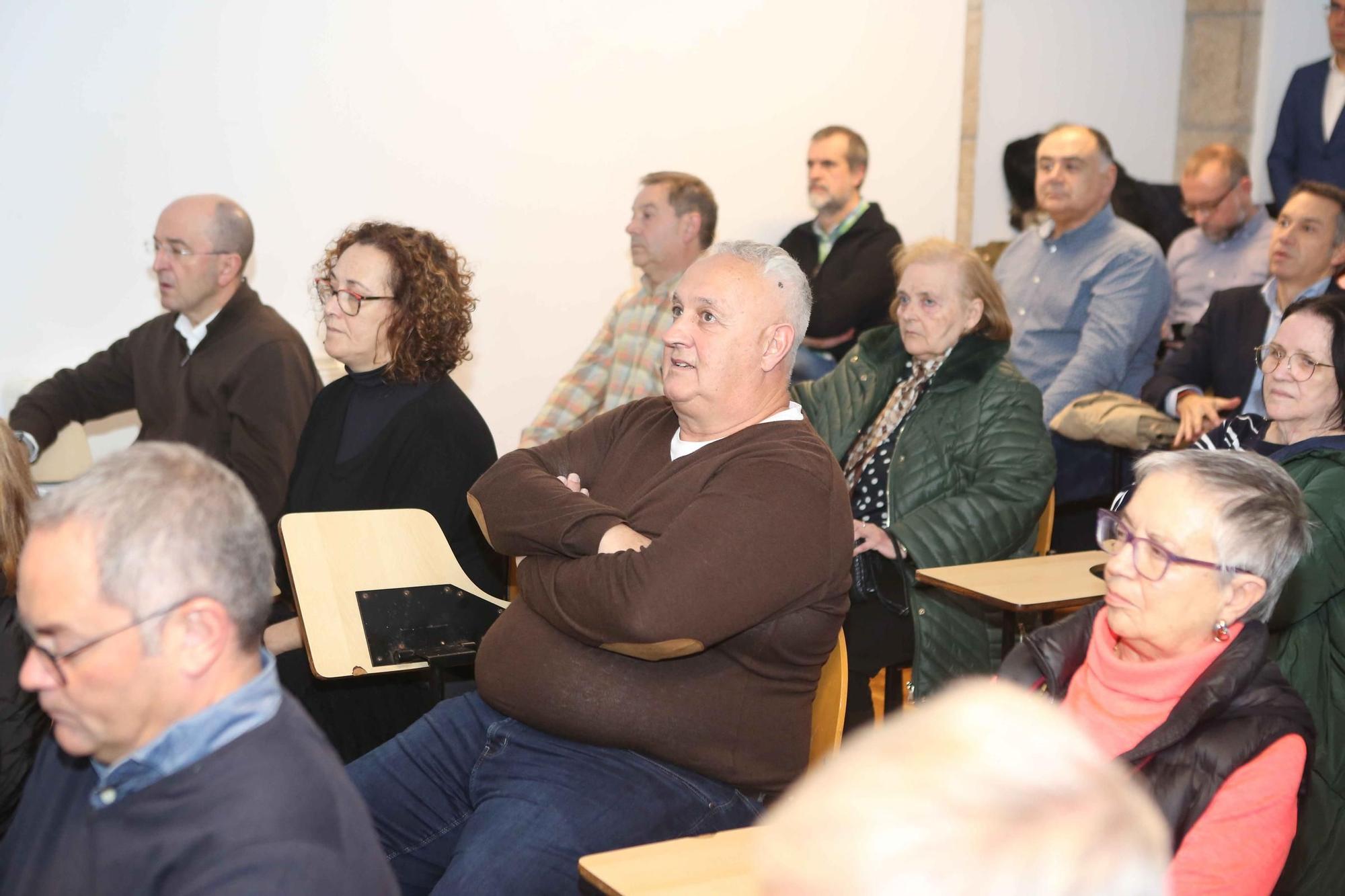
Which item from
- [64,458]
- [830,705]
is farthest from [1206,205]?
[64,458]

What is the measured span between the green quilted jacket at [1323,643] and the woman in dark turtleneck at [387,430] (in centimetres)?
158

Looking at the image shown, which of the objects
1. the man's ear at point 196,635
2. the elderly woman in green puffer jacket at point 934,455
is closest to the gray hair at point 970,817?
the man's ear at point 196,635

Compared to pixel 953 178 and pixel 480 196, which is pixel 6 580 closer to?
pixel 480 196

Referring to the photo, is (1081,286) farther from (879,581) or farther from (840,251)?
(879,581)

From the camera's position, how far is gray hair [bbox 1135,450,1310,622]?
1696mm

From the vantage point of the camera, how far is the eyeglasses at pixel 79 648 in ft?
3.91

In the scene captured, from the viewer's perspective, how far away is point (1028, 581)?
108 inches

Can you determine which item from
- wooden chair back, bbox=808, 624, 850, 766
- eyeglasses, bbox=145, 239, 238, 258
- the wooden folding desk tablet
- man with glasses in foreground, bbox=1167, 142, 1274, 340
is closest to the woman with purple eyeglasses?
the wooden folding desk tablet

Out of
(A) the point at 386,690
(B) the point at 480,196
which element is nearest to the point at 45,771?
(A) the point at 386,690

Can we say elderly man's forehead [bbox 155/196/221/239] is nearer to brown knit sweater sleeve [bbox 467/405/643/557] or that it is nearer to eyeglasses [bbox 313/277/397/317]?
eyeglasses [bbox 313/277/397/317]

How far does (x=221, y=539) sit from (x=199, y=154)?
3.80 m

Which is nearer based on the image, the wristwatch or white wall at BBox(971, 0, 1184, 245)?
the wristwatch

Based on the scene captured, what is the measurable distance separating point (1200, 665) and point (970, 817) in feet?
3.64

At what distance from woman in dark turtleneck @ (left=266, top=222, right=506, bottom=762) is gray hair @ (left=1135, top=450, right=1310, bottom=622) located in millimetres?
1495
